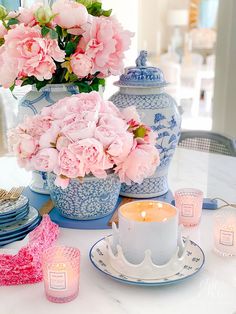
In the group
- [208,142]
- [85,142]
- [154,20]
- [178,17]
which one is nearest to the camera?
[85,142]

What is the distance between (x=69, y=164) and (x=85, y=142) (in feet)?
0.17

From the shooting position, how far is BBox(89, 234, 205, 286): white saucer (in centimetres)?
78

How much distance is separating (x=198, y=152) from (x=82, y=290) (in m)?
1.12

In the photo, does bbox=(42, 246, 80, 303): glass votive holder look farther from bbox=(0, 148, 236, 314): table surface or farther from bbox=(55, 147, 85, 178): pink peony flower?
bbox=(55, 147, 85, 178): pink peony flower

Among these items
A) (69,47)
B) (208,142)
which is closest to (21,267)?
(69,47)

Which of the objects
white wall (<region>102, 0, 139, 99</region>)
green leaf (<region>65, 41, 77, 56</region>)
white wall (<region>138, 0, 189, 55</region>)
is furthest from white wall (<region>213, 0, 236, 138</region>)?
white wall (<region>138, 0, 189, 55</region>)

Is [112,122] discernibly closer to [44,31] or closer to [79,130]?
[79,130]

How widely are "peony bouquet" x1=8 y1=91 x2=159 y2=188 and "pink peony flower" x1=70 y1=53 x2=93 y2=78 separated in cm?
12

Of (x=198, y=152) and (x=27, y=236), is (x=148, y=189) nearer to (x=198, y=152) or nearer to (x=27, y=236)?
(x=27, y=236)

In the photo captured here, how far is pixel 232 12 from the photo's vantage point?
2.63 m

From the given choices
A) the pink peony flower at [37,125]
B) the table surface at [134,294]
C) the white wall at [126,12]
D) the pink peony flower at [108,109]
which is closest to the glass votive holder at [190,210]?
the table surface at [134,294]

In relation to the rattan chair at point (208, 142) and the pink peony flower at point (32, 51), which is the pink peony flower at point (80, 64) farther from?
the rattan chair at point (208, 142)

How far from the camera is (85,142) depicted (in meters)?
0.86

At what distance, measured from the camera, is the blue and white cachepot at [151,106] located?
3.65 feet
